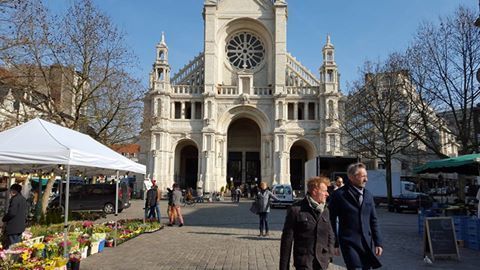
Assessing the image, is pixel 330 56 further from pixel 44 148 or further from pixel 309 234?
pixel 309 234

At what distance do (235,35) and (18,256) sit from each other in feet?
135

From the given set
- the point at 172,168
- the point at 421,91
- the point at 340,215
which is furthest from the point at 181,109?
the point at 340,215

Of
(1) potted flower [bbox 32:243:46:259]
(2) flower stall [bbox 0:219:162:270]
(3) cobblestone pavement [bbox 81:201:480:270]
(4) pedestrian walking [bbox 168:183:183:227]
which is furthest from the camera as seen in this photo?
(4) pedestrian walking [bbox 168:183:183:227]

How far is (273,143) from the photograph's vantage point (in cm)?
4222

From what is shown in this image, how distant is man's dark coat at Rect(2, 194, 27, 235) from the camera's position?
27.6ft

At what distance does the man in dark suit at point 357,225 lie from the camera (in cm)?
519

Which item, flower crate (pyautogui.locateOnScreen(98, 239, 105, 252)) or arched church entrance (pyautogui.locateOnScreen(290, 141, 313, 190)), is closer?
flower crate (pyautogui.locateOnScreen(98, 239, 105, 252))

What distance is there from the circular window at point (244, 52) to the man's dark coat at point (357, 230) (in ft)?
136

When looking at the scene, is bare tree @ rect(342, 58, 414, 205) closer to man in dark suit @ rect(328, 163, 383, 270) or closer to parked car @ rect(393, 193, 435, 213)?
parked car @ rect(393, 193, 435, 213)

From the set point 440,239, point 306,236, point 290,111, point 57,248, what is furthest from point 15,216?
point 290,111

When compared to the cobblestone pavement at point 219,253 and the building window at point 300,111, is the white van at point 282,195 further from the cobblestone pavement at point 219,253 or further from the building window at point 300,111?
the building window at point 300,111

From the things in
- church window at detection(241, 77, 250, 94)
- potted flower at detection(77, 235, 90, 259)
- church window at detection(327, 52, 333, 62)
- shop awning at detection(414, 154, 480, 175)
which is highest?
church window at detection(327, 52, 333, 62)

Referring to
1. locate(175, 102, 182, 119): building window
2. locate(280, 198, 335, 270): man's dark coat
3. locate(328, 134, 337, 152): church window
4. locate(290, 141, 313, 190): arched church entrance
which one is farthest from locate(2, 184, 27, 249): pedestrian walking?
locate(290, 141, 313, 190): arched church entrance

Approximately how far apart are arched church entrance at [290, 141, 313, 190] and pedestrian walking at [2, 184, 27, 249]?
3828 centimetres
